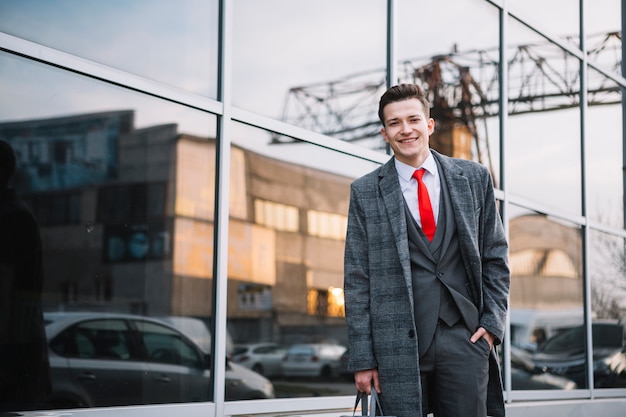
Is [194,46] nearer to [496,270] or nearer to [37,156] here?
[37,156]

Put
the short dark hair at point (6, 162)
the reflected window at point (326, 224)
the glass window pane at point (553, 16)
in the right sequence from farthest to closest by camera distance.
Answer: the glass window pane at point (553, 16)
the reflected window at point (326, 224)
the short dark hair at point (6, 162)

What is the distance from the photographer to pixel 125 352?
4492mm

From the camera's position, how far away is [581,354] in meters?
8.16

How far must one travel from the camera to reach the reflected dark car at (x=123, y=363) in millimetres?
3957

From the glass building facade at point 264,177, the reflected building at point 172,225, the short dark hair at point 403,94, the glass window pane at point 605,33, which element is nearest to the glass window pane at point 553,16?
the glass building facade at point 264,177

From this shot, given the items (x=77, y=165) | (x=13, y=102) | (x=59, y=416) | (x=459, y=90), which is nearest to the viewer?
(x=59, y=416)

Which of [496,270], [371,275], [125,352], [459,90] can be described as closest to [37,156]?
[125,352]

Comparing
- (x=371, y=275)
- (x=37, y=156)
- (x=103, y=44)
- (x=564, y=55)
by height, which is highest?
(x=564, y=55)

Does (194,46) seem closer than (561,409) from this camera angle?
Yes

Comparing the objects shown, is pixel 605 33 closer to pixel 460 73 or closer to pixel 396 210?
pixel 460 73

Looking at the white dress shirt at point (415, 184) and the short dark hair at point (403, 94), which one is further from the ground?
the short dark hair at point (403, 94)

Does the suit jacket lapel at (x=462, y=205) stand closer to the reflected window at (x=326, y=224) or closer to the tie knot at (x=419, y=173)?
the tie knot at (x=419, y=173)

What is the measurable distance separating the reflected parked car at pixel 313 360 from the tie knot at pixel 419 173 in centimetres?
286

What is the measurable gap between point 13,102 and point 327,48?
2.99 m
